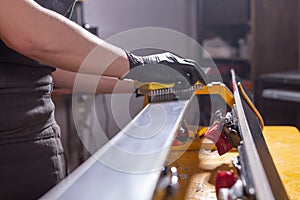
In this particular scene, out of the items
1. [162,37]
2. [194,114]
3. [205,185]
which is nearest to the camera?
[205,185]

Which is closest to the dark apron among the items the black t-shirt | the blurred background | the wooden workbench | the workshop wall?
the black t-shirt

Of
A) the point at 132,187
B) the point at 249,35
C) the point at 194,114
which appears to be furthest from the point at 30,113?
the point at 249,35

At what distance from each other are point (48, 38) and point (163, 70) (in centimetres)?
28

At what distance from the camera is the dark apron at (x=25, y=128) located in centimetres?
83

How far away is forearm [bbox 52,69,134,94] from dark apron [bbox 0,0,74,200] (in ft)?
0.67

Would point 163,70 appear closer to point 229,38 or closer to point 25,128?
point 25,128

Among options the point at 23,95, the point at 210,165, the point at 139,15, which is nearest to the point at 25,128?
the point at 23,95

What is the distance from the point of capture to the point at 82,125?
2613mm

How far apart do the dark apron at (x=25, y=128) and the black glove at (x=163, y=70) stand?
222 mm

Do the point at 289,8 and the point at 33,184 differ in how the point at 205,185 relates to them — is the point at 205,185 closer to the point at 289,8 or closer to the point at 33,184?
the point at 33,184

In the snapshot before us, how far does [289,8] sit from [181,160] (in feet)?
5.66

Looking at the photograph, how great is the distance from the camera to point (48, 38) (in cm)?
70

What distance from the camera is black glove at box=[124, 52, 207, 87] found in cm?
83

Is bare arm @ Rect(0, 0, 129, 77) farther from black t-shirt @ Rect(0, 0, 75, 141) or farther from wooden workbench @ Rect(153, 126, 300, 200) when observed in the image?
wooden workbench @ Rect(153, 126, 300, 200)
